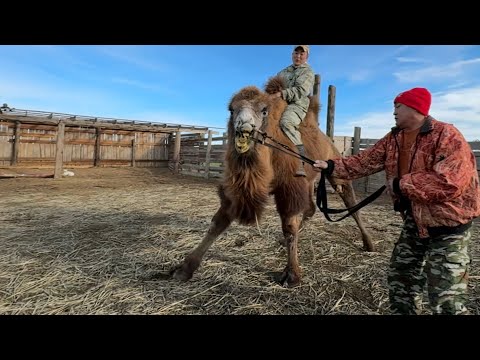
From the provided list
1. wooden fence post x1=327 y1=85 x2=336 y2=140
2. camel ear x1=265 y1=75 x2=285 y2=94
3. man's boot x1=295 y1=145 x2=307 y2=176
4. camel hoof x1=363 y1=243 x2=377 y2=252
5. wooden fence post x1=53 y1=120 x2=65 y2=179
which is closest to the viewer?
man's boot x1=295 y1=145 x2=307 y2=176

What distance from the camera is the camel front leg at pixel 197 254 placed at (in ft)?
12.9

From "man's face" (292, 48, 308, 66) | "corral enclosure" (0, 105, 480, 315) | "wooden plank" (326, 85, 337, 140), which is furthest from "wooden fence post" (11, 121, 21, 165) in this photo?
"man's face" (292, 48, 308, 66)

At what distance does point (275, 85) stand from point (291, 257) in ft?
8.32

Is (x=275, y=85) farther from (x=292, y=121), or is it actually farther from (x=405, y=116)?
(x=405, y=116)

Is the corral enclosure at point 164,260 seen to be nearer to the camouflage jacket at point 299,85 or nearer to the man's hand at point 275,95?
the man's hand at point 275,95

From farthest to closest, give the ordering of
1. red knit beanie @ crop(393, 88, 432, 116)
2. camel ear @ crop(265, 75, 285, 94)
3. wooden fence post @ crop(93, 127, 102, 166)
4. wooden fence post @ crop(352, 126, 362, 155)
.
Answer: wooden fence post @ crop(93, 127, 102, 166)
wooden fence post @ crop(352, 126, 362, 155)
camel ear @ crop(265, 75, 285, 94)
red knit beanie @ crop(393, 88, 432, 116)

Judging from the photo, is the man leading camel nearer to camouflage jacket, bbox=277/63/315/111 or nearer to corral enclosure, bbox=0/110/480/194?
camouflage jacket, bbox=277/63/315/111

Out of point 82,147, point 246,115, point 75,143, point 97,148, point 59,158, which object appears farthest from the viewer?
point 97,148

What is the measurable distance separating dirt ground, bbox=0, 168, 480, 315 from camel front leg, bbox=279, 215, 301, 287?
14cm

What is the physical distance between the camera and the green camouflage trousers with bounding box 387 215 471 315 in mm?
2332

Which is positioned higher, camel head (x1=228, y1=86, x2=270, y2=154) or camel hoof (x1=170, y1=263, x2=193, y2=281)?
camel head (x1=228, y1=86, x2=270, y2=154)

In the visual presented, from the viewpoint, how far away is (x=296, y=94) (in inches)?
179

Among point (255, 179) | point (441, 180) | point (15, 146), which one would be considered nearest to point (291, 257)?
point (255, 179)
